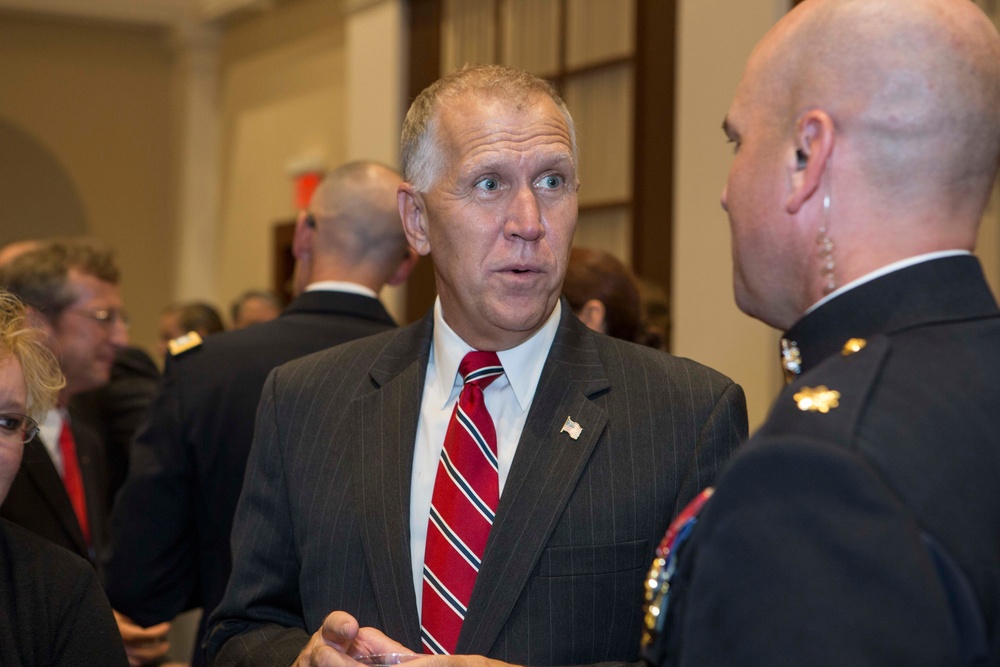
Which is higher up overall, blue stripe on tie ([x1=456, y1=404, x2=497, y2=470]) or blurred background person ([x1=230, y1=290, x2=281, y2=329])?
blue stripe on tie ([x1=456, y1=404, x2=497, y2=470])

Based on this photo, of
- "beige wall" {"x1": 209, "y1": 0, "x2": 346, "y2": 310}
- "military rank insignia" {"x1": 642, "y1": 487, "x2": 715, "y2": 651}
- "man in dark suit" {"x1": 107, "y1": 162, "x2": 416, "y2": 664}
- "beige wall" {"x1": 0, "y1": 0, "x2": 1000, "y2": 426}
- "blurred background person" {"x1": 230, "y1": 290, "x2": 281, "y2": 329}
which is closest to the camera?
"military rank insignia" {"x1": 642, "y1": 487, "x2": 715, "y2": 651}

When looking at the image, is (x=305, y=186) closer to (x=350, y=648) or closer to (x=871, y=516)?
(x=350, y=648)

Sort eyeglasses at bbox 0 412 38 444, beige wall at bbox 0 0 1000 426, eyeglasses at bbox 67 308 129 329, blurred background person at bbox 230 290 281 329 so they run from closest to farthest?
eyeglasses at bbox 0 412 38 444 → eyeglasses at bbox 67 308 129 329 → blurred background person at bbox 230 290 281 329 → beige wall at bbox 0 0 1000 426

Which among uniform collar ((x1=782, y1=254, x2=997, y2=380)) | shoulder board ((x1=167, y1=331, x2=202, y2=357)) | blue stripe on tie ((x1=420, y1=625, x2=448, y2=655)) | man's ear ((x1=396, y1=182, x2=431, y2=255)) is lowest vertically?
blue stripe on tie ((x1=420, y1=625, x2=448, y2=655))

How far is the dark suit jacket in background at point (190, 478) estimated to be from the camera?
2.61m

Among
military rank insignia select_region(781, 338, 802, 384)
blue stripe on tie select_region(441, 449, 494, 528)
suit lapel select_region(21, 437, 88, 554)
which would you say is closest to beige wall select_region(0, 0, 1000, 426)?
suit lapel select_region(21, 437, 88, 554)

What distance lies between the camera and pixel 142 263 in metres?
9.34

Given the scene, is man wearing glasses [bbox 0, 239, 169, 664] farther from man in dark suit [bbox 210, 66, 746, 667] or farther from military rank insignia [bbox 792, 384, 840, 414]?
military rank insignia [bbox 792, 384, 840, 414]

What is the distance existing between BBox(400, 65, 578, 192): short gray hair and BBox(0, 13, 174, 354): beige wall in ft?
25.5

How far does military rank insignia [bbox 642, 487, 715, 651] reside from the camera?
1.19 meters

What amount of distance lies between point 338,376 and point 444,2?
5.09m

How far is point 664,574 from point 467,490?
0.59 metres

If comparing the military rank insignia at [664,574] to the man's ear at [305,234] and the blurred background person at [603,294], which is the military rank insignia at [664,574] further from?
the man's ear at [305,234]

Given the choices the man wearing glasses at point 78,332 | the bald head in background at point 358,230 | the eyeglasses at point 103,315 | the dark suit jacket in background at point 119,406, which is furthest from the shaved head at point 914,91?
the dark suit jacket in background at point 119,406
